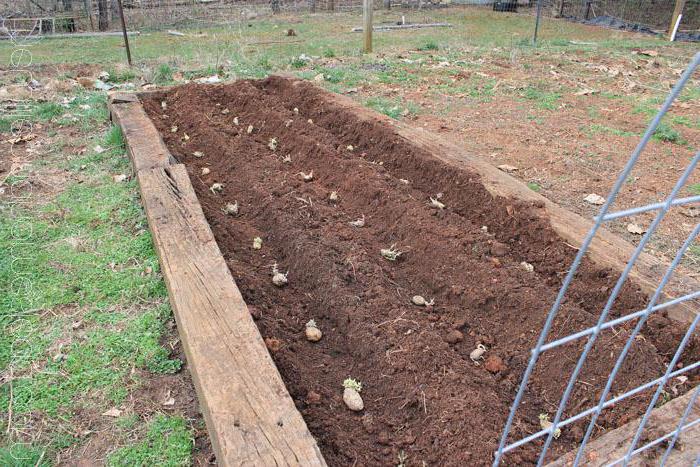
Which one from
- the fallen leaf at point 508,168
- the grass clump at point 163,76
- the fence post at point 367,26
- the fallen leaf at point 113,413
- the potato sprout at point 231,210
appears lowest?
the fallen leaf at point 113,413

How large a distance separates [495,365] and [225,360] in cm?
119

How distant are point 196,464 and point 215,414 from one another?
0.30 m

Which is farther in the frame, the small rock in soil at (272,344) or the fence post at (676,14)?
the fence post at (676,14)

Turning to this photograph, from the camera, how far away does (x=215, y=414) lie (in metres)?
1.65

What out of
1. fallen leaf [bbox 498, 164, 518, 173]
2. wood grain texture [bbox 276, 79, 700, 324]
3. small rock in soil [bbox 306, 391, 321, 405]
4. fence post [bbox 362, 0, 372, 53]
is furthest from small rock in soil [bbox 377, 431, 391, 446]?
fence post [bbox 362, 0, 372, 53]

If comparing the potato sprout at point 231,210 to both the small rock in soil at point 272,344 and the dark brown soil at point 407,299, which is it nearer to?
the dark brown soil at point 407,299

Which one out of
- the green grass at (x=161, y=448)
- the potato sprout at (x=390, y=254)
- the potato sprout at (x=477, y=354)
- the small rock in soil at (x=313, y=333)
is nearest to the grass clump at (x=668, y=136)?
the potato sprout at (x=390, y=254)

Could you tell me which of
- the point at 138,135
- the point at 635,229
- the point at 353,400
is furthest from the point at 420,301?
the point at 138,135

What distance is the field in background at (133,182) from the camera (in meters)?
2.02

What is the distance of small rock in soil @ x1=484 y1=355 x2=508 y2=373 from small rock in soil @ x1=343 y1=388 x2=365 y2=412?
61 cm

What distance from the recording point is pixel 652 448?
1.61m

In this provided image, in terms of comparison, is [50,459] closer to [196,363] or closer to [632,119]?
[196,363]

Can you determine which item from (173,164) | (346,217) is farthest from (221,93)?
(346,217)

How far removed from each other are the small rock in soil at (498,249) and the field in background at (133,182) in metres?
1.06
